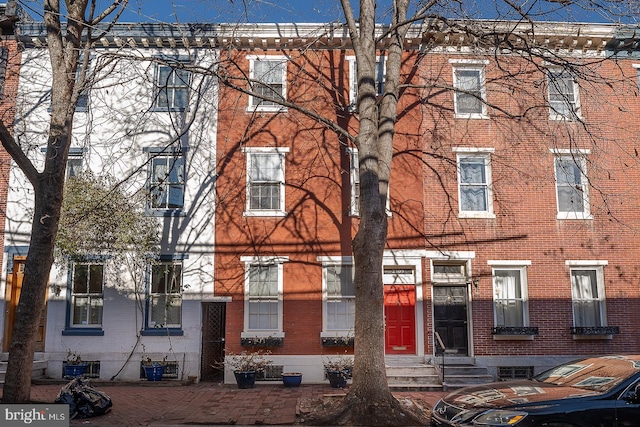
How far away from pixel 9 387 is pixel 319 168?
9.26 m

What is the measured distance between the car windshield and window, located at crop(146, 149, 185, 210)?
10814 millimetres

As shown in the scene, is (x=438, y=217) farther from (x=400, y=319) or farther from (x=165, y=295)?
(x=165, y=295)

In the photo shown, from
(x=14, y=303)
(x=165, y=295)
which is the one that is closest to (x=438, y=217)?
(x=165, y=295)

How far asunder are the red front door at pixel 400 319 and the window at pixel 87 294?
7935 millimetres

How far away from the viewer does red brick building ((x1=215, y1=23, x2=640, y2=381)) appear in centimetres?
1512

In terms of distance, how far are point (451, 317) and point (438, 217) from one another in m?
2.83

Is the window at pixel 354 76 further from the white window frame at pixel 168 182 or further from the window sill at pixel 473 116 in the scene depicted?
the white window frame at pixel 168 182

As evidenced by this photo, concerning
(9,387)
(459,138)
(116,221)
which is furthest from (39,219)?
(459,138)

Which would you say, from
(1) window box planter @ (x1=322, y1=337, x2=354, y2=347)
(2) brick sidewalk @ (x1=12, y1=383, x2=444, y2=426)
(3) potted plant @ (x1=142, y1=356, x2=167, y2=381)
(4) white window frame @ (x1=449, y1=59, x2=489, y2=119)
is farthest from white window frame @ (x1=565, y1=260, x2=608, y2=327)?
(3) potted plant @ (x1=142, y1=356, x2=167, y2=381)

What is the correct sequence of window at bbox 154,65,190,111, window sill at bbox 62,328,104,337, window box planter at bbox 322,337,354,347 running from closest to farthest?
window box planter at bbox 322,337,354,347 < window sill at bbox 62,328,104,337 < window at bbox 154,65,190,111

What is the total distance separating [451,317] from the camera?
1549 cm

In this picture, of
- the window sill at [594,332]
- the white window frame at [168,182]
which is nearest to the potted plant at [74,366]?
the white window frame at [168,182]

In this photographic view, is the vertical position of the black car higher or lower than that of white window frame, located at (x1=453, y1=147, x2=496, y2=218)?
lower
